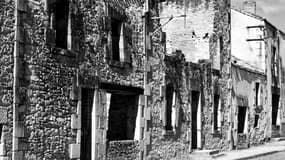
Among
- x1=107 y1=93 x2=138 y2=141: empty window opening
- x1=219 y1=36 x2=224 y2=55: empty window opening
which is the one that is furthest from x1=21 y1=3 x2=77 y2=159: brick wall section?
x1=219 y1=36 x2=224 y2=55: empty window opening

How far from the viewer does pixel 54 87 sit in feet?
41.9

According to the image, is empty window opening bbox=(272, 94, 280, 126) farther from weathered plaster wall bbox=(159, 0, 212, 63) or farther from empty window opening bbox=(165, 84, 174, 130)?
empty window opening bbox=(165, 84, 174, 130)

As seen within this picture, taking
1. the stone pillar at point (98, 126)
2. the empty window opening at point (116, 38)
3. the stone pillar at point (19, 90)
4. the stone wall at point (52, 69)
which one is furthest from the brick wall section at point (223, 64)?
the stone pillar at point (19, 90)

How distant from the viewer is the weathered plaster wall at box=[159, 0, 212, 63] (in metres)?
22.9

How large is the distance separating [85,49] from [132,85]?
8.75 feet

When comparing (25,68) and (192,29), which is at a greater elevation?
(192,29)

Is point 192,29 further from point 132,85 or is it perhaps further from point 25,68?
point 25,68

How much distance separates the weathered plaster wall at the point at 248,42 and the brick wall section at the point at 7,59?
65.2 ft

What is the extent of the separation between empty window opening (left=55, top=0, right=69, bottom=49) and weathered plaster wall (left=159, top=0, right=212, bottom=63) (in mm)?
10015

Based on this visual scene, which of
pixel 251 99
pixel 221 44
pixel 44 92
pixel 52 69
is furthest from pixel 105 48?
pixel 251 99

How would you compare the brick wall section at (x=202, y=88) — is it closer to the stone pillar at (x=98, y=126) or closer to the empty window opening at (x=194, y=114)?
the empty window opening at (x=194, y=114)

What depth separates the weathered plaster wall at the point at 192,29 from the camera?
22.9m

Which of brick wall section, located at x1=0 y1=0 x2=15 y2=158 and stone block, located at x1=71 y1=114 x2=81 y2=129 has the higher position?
brick wall section, located at x1=0 y1=0 x2=15 y2=158

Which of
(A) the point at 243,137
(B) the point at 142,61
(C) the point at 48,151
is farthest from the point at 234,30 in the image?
(C) the point at 48,151
